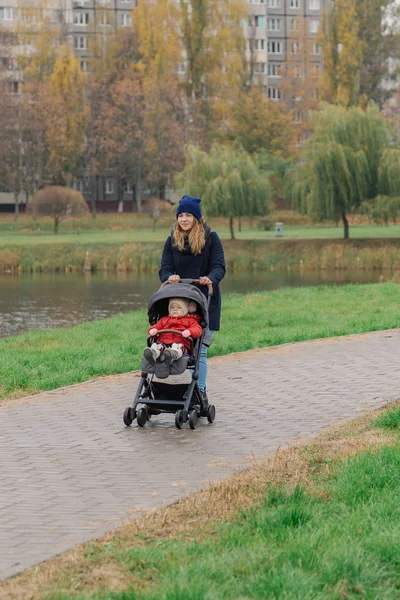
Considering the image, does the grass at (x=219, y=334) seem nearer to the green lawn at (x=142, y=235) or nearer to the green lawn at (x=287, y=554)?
the green lawn at (x=287, y=554)

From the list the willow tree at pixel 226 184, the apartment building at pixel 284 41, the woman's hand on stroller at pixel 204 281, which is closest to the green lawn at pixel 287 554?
the woman's hand on stroller at pixel 204 281

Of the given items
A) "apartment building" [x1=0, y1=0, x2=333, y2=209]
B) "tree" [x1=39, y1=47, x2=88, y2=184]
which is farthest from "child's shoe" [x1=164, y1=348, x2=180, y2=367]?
"apartment building" [x1=0, y1=0, x2=333, y2=209]

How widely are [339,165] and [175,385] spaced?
4284cm

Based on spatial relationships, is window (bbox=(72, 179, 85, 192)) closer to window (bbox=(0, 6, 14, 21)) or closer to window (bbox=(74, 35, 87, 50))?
window (bbox=(74, 35, 87, 50))

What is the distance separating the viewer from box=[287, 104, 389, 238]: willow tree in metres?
51.4

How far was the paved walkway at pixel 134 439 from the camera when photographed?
636 cm

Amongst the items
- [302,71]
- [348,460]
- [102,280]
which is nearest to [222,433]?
[348,460]

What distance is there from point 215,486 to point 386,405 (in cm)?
364

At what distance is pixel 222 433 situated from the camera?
9086 millimetres

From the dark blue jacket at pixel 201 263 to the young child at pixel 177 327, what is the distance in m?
0.61

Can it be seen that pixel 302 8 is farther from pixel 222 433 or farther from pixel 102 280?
pixel 222 433

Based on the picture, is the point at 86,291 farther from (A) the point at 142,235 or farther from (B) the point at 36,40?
(B) the point at 36,40

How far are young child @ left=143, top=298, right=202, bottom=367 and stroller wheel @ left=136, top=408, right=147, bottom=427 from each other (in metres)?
0.44

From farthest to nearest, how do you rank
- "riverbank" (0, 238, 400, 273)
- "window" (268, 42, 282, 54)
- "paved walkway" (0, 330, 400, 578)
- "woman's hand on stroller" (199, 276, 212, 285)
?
"window" (268, 42, 282, 54)
"riverbank" (0, 238, 400, 273)
"woman's hand on stroller" (199, 276, 212, 285)
"paved walkway" (0, 330, 400, 578)
